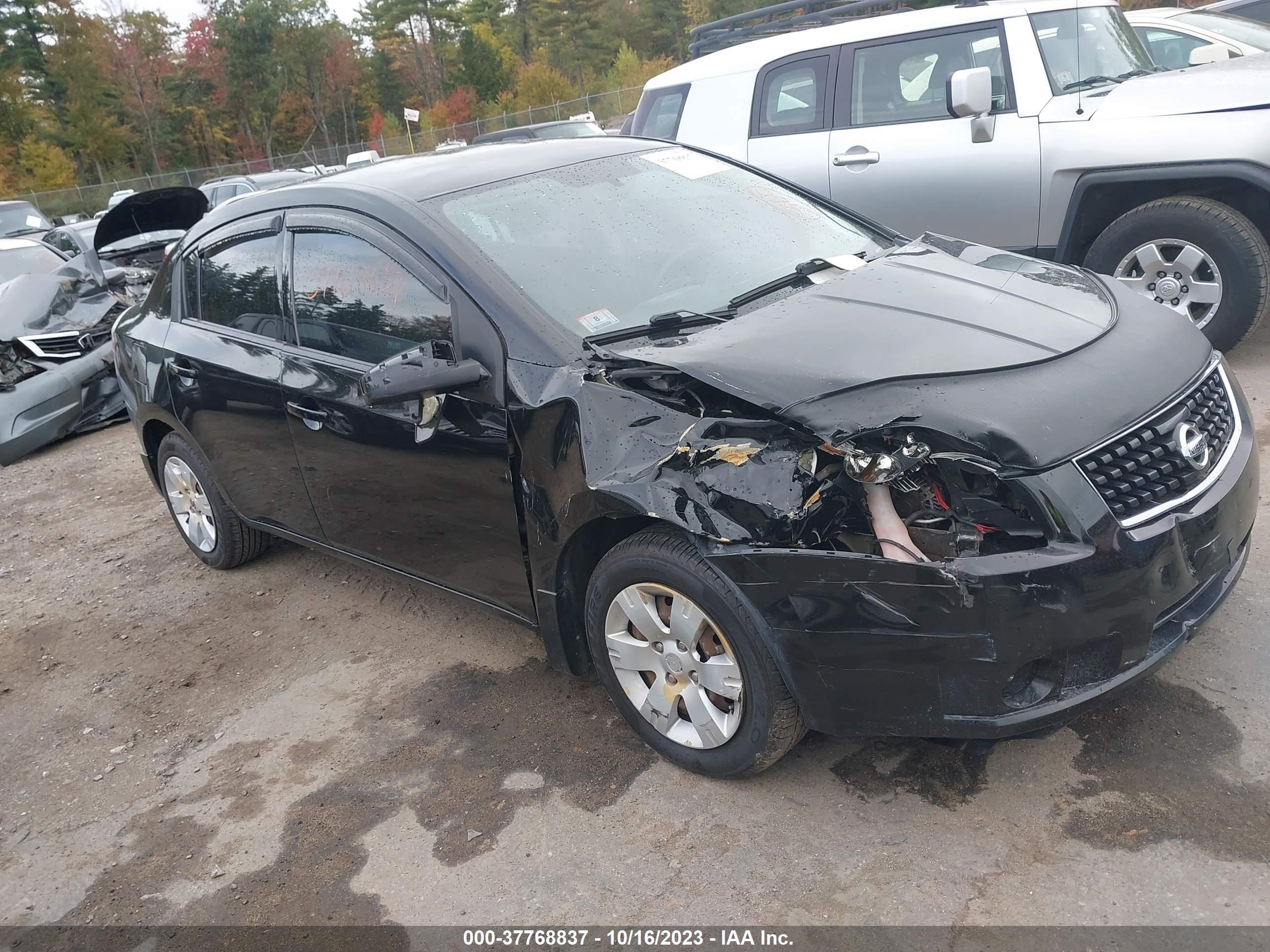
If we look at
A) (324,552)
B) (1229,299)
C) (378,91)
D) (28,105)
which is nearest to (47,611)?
(324,552)

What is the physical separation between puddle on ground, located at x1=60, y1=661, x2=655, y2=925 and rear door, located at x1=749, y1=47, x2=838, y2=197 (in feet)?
13.4

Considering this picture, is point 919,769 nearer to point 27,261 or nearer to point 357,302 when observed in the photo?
point 357,302

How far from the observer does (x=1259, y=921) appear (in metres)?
2.19

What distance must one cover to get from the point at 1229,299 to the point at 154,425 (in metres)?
5.43

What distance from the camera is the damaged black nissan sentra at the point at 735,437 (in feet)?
7.87

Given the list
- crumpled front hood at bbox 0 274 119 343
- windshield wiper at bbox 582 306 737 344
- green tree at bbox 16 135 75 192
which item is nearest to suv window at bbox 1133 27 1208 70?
windshield wiper at bbox 582 306 737 344

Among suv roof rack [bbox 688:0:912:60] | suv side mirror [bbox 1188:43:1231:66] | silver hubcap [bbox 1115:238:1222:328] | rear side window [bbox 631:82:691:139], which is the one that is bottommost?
silver hubcap [bbox 1115:238:1222:328]

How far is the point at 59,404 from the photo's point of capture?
7.99m

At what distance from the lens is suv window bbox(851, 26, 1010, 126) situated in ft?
18.8

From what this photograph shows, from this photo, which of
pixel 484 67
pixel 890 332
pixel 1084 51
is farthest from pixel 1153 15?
pixel 484 67

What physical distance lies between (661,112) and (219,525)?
4262 mm

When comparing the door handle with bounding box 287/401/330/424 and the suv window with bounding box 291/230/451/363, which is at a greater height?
the suv window with bounding box 291/230/451/363

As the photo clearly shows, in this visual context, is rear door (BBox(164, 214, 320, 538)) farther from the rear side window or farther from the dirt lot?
the rear side window

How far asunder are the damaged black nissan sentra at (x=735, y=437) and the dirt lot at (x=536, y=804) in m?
0.29
